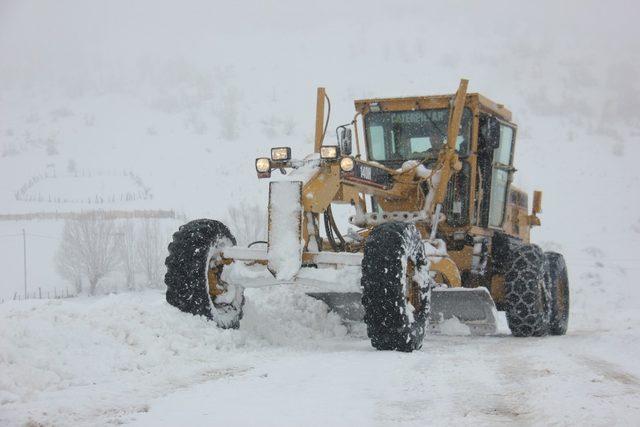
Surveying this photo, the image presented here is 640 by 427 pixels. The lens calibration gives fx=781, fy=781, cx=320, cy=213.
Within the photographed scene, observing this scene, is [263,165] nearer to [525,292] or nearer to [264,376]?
[264,376]

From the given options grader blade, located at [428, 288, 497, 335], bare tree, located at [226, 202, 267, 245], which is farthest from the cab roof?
bare tree, located at [226, 202, 267, 245]

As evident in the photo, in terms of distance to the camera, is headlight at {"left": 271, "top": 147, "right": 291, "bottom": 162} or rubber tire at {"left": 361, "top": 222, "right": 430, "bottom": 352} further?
headlight at {"left": 271, "top": 147, "right": 291, "bottom": 162}

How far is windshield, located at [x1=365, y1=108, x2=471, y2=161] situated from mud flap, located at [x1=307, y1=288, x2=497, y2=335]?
1.97m

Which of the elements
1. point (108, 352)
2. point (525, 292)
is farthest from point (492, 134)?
point (108, 352)

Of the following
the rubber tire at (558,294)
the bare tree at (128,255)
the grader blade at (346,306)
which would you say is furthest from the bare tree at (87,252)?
the rubber tire at (558,294)

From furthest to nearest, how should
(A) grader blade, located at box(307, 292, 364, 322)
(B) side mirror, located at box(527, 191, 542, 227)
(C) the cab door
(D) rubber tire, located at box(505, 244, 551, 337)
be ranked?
(B) side mirror, located at box(527, 191, 542, 227) → (C) the cab door → (D) rubber tire, located at box(505, 244, 551, 337) → (A) grader blade, located at box(307, 292, 364, 322)

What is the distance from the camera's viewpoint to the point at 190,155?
29.4m

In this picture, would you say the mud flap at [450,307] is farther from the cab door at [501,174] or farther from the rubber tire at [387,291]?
the cab door at [501,174]

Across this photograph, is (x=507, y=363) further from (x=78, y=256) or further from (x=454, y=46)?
(x=454, y=46)

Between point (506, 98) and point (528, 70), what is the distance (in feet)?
19.3

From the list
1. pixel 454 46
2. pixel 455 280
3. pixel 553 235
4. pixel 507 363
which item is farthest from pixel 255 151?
pixel 507 363

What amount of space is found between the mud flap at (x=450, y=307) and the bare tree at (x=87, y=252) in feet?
34.6

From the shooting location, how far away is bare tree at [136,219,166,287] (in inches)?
759

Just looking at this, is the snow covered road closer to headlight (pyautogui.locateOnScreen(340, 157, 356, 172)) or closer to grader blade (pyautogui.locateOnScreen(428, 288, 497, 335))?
grader blade (pyautogui.locateOnScreen(428, 288, 497, 335))
